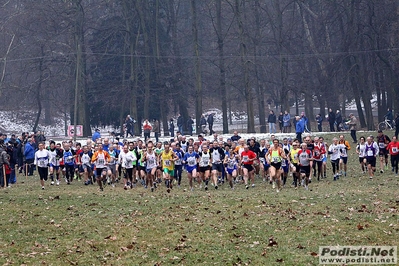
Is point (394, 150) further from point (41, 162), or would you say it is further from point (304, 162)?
point (41, 162)

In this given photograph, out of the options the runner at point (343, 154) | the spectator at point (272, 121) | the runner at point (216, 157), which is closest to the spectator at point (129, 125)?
the spectator at point (272, 121)


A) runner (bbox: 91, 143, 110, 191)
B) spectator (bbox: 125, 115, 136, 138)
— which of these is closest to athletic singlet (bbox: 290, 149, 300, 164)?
runner (bbox: 91, 143, 110, 191)

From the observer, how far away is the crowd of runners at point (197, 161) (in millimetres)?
28266

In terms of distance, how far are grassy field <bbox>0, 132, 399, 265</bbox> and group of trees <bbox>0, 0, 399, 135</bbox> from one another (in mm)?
28269

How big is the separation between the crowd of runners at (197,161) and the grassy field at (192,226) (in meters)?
2.56

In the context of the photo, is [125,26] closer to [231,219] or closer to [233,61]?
[233,61]

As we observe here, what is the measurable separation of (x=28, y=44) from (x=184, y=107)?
14938 mm

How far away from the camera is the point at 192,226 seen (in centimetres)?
1855

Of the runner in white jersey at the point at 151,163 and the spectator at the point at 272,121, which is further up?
the spectator at the point at 272,121

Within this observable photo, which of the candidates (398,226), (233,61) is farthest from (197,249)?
(233,61)

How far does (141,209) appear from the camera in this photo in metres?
21.5

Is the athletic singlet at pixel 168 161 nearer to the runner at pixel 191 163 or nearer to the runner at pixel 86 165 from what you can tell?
the runner at pixel 191 163

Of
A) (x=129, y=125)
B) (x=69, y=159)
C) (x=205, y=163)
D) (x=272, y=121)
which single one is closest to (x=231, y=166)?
(x=205, y=163)

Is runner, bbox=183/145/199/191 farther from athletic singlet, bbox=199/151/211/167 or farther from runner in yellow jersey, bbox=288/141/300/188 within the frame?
runner in yellow jersey, bbox=288/141/300/188
